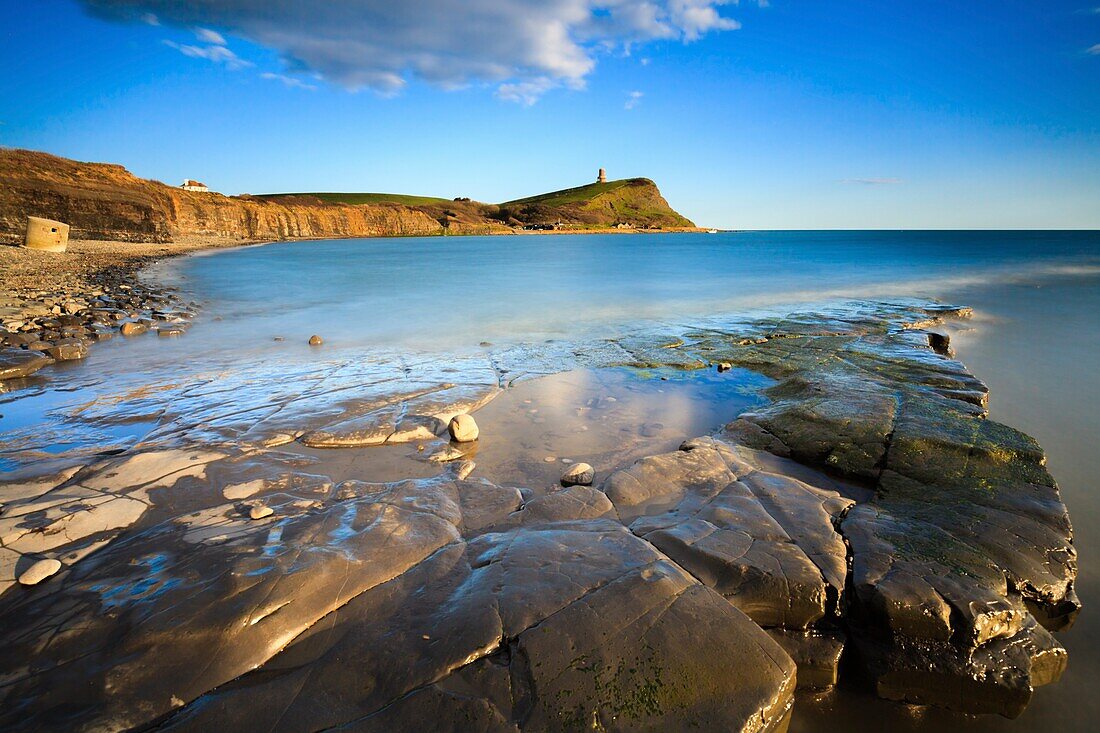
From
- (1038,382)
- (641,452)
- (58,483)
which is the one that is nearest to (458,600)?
(641,452)

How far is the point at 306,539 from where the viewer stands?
3330 millimetres

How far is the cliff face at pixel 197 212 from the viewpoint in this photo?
4200cm

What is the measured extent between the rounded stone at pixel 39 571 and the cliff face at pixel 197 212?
149 ft

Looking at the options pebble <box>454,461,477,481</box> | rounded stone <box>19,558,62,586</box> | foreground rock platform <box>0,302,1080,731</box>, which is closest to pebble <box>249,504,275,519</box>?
foreground rock platform <box>0,302,1080,731</box>

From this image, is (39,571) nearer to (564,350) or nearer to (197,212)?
(564,350)

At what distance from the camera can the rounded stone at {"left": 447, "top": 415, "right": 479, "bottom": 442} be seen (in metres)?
5.72

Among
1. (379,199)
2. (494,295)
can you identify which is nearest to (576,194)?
(379,199)

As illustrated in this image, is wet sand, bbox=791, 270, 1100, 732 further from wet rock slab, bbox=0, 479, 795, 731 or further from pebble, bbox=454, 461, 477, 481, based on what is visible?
pebble, bbox=454, 461, 477, 481

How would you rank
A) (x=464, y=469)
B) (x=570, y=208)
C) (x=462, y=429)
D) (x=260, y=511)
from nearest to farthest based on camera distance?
1. (x=260, y=511)
2. (x=464, y=469)
3. (x=462, y=429)
4. (x=570, y=208)

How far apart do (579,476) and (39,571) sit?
3.86 m

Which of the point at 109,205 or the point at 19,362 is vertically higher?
the point at 109,205

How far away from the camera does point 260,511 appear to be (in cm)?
379

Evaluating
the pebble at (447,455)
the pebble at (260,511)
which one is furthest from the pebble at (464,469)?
the pebble at (260,511)

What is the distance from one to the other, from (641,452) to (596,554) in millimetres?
2661
